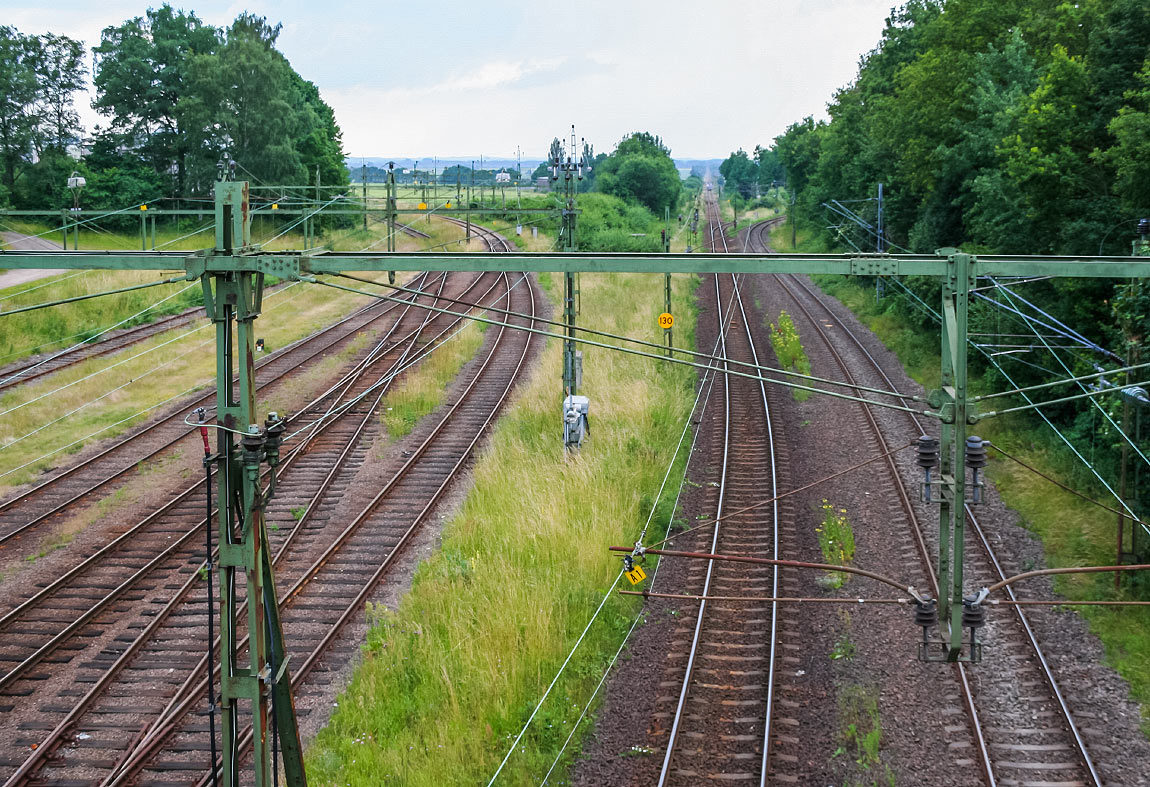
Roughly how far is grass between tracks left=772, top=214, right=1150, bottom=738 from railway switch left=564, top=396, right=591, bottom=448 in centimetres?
766

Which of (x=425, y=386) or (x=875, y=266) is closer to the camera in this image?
(x=875, y=266)

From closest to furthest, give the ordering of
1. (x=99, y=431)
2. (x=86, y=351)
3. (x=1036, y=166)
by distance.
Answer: (x=1036, y=166) < (x=99, y=431) < (x=86, y=351)

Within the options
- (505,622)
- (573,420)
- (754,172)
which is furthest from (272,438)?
(754,172)

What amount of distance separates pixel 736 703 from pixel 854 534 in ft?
18.8

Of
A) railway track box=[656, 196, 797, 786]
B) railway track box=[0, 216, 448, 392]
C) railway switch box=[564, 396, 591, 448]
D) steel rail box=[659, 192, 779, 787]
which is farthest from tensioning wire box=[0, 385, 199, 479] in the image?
steel rail box=[659, 192, 779, 787]

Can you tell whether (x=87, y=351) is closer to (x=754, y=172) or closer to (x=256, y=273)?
(x=256, y=273)

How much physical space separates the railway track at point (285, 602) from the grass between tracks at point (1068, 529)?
9361mm

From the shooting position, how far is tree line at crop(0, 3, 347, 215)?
50.2 meters

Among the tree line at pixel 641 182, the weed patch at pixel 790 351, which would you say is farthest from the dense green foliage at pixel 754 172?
the weed patch at pixel 790 351

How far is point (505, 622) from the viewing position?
12.5 m

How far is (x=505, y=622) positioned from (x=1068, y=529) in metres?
8.95

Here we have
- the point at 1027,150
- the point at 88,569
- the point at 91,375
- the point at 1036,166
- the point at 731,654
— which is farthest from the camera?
the point at 91,375

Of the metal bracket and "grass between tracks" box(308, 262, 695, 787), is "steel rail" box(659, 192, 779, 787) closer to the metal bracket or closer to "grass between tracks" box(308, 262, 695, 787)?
"grass between tracks" box(308, 262, 695, 787)

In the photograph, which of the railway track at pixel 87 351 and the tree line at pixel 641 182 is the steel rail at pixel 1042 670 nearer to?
the railway track at pixel 87 351
